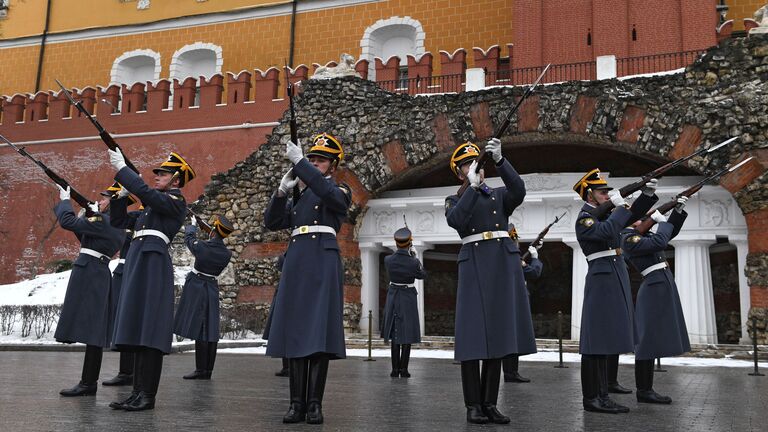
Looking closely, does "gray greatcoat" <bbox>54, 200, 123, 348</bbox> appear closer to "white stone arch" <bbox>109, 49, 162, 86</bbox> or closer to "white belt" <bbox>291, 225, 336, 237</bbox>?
"white belt" <bbox>291, 225, 336, 237</bbox>

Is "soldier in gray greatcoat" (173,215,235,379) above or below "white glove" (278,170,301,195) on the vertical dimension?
below

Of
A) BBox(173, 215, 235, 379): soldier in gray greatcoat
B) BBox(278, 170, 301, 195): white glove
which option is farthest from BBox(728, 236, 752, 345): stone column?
BBox(278, 170, 301, 195): white glove

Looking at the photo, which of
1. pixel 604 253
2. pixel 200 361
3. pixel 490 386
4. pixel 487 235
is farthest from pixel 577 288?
pixel 490 386

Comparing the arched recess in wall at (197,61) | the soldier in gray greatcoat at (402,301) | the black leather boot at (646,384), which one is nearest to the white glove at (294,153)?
the black leather boot at (646,384)

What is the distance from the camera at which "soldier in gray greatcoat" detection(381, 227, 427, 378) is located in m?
9.61

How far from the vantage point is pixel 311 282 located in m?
5.09

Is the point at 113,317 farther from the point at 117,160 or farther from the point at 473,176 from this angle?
the point at 473,176

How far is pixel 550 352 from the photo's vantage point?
14.0m

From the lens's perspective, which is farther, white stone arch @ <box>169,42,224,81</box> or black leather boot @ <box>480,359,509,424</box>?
white stone arch @ <box>169,42,224,81</box>

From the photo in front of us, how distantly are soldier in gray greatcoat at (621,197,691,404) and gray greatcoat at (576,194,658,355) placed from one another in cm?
62

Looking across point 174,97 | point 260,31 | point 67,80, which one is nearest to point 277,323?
point 174,97

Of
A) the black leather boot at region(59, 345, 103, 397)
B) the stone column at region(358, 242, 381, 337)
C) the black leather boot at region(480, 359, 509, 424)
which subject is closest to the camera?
the black leather boot at region(480, 359, 509, 424)

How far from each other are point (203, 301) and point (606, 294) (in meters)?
4.88

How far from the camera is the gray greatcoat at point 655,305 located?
6684 mm
